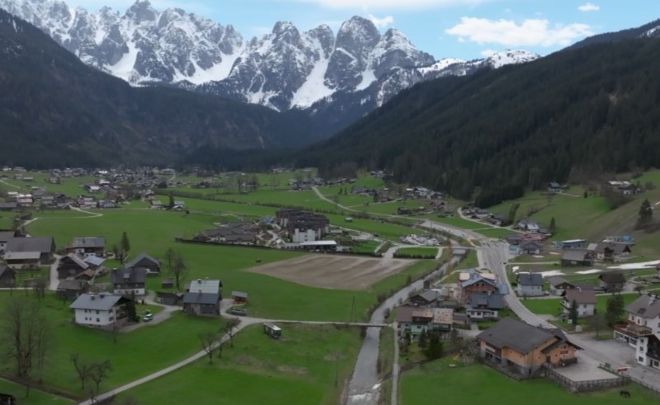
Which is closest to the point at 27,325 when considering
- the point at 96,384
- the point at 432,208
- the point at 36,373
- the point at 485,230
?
the point at 36,373

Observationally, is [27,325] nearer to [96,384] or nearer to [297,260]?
[96,384]

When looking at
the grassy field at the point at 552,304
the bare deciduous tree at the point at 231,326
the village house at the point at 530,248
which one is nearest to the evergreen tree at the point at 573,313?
the grassy field at the point at 552,304

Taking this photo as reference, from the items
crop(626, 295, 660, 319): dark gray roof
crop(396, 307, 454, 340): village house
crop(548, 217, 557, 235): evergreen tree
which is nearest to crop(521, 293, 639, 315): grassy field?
crop(626, 295, 660, 319): dark gray roof

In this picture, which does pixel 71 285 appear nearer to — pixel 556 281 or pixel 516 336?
pixel 516 336

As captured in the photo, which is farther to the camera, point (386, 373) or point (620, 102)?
point (620, 102)

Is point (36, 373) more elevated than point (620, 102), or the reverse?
point (620, 102)

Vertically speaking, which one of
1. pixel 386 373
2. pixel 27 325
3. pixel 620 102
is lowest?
→ pixel 386 373

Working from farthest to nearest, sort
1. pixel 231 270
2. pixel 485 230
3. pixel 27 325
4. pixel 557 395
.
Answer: pixel 485 230, pixel 231 270, pixel 27 325, pixel 557 395
